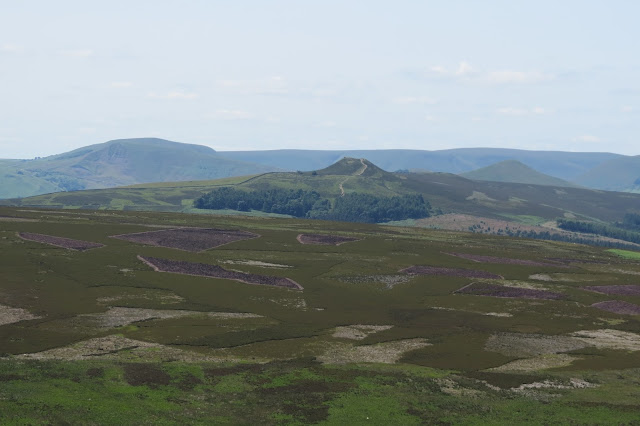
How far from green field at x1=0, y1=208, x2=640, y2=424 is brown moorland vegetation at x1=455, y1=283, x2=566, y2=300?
2.42 m

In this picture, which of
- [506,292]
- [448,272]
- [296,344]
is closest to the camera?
[296,344]

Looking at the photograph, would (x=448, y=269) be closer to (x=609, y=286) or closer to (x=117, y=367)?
(x=609, y=286)

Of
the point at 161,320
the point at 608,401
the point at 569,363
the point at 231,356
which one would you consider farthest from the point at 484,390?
the point at 161,320

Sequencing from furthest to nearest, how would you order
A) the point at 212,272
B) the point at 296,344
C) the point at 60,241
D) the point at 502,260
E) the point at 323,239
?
the point at 323,239
the point at 502,260
the point at 60,241
the point at 212,272
the point at 296,344

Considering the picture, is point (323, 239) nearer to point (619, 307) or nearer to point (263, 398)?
point (619, 307)

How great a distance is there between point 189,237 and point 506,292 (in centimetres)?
7229

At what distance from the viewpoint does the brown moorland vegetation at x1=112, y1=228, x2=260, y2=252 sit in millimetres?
143100

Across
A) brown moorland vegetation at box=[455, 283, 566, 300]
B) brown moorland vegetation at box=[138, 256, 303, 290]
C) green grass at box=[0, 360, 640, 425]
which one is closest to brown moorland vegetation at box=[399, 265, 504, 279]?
brown moorland vegetation at box=[455, 283, 566, 300]

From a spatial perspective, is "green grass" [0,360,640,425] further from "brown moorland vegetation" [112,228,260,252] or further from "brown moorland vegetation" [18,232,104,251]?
"brown moorland vegetation" [112,228,260,252]

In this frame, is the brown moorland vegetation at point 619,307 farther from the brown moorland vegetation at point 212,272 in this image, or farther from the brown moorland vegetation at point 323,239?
the brown moorland vegetation at point 323,239

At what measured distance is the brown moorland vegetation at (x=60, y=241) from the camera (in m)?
127

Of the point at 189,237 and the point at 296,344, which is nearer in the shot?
the point at 296,344

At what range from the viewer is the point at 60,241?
132000 mm

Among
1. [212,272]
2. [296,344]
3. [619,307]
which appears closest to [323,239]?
[212,272]
